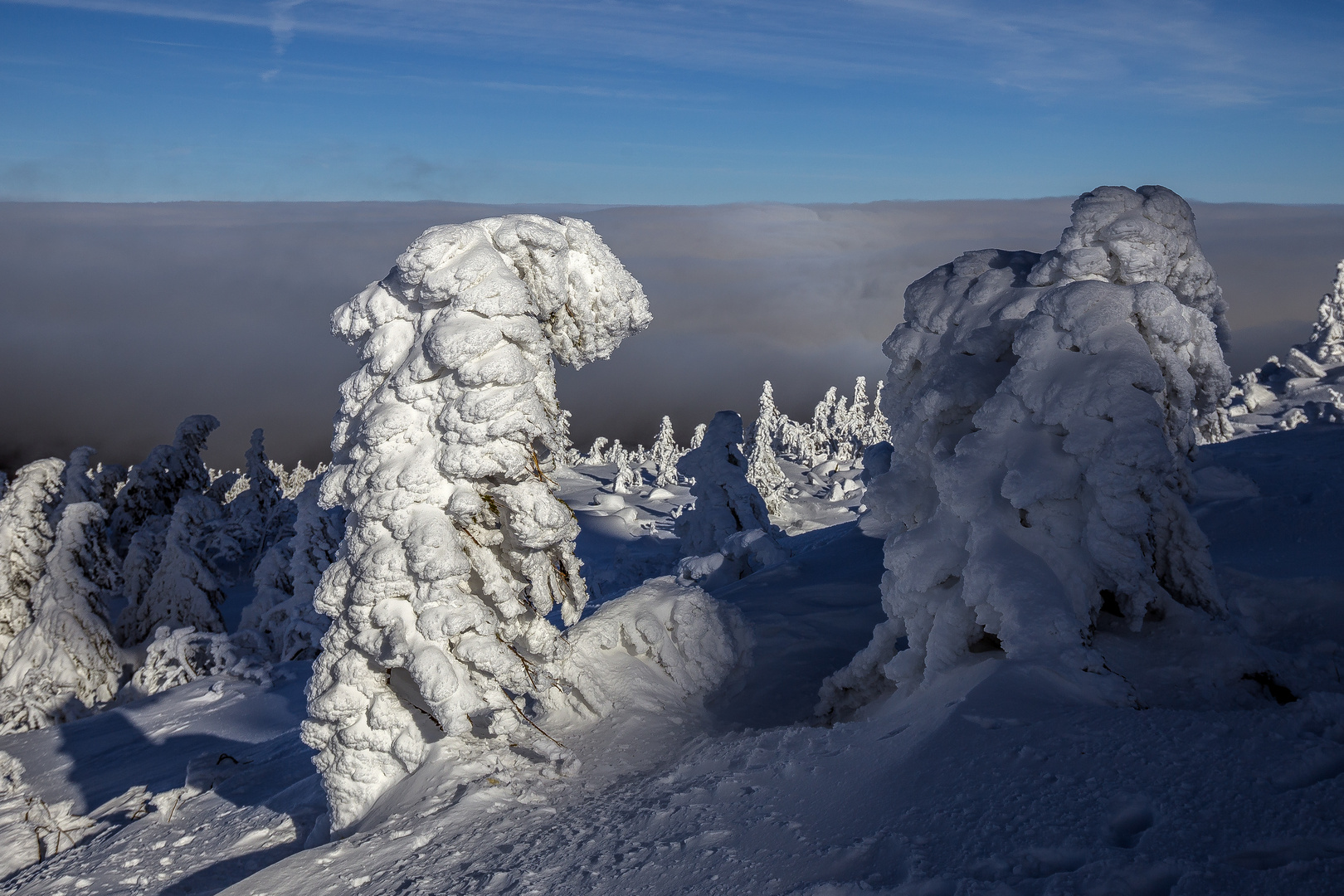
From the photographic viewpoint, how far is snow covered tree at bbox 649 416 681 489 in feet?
243

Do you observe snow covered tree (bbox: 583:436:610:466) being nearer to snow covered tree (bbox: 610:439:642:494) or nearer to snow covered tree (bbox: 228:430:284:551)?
snow covered tree (bbox: 610:439:642:494)

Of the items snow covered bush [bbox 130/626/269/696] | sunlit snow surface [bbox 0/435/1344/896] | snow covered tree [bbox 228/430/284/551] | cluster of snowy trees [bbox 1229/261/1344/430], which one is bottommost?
cluster of snowy trees [bbox 1229/261/1344/430]

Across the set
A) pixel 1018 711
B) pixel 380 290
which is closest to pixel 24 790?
pixel 380 290

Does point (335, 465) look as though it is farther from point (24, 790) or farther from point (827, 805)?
point (24, 790)

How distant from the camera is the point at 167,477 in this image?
97.7ft

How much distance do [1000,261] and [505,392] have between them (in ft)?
20.6

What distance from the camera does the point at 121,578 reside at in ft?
85.7

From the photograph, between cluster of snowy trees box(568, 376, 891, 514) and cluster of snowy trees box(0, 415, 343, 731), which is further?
cluster of snowy trees box(568, 376, 891, 514)

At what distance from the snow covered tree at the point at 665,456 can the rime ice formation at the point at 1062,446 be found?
60.4 metres

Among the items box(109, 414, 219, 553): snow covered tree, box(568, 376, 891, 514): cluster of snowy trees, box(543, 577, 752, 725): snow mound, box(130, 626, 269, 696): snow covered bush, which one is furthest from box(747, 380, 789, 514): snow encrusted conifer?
box(543, 577, 752, 725): snow mound

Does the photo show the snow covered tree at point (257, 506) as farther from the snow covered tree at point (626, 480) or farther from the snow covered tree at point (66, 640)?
the snow covered tree at point (626, 480)

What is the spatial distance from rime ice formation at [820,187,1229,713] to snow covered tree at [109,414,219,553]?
26.7 m

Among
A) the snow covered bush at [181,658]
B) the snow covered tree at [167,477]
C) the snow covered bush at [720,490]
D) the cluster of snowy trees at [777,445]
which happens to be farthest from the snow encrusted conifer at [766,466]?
the snow covered bush at [181,658]

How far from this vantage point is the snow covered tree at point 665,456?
2921 inches
